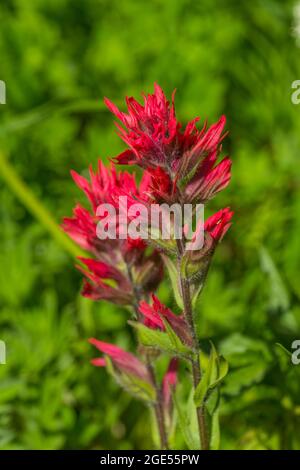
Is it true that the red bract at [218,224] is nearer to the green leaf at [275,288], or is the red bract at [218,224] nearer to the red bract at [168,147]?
the red bract at [168,147]

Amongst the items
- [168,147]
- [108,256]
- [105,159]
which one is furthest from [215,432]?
[105,159]

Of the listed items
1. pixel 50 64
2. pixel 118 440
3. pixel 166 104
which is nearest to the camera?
pixel 166 104

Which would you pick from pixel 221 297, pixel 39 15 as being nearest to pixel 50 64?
pixel 39 15

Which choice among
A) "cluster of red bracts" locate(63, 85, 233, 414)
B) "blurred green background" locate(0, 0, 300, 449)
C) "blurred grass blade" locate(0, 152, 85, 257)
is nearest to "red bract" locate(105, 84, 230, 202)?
"cluster of red bracts" locate(63, 85, 233, 414)

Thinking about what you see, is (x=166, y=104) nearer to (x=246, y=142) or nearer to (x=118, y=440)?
(x=118, y=440)

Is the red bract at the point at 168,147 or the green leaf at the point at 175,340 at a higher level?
the red bract at the point at 168,147

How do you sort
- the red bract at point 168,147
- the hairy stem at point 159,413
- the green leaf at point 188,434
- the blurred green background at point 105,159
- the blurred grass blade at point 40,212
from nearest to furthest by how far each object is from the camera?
the red bract at point 168,147 < the green leaf at point 188,434 < the hairy stem at point 159,413 < the blurred green background at point 105,159 < the blurred grass blade at point 40,212

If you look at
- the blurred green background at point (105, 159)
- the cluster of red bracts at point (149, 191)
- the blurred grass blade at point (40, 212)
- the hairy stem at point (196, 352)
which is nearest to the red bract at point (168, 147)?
the cluster of red bracts at point (149, 191)
